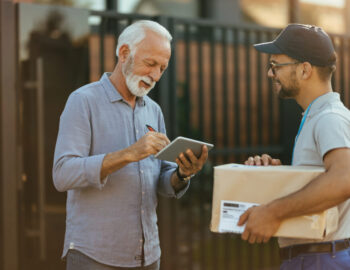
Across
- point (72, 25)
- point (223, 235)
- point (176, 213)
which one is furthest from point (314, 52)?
point (223, 235)

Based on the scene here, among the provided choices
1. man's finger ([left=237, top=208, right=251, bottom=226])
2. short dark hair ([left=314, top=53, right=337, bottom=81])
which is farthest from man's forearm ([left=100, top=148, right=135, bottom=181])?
short dark hair ([left=314, top=53, right=337, bottom=81])

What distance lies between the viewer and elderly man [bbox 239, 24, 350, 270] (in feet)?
6.76

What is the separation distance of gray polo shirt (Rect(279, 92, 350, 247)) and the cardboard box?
0.06 meters

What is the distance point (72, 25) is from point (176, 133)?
114cm

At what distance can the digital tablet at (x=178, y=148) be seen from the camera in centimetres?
230

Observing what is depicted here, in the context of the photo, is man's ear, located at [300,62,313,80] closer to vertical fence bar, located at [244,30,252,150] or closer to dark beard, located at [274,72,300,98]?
dark beard, located at [274,72,300,98]

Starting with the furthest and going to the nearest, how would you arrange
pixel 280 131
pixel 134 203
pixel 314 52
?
pixel 280 131, pixel 134 203, pixel 314 52

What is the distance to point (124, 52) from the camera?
2.68m

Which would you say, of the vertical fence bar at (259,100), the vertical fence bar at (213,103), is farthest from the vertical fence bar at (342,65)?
the vertical fence bar at (213,103)

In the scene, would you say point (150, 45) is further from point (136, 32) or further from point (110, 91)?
point (110, 91)

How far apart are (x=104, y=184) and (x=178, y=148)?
0.36m

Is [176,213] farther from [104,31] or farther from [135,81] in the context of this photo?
[135,81]

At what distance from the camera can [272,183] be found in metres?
2.17

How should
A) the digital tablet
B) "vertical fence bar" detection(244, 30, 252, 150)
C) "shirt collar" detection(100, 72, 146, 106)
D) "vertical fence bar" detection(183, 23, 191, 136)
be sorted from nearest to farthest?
the digital tablet, "shirt collar" detection(100, 72, 146, 106), "vertical fence bar" detection(183, 23, 191, 136), "vertical fence bar" detection(244, 30, 252, 150)
